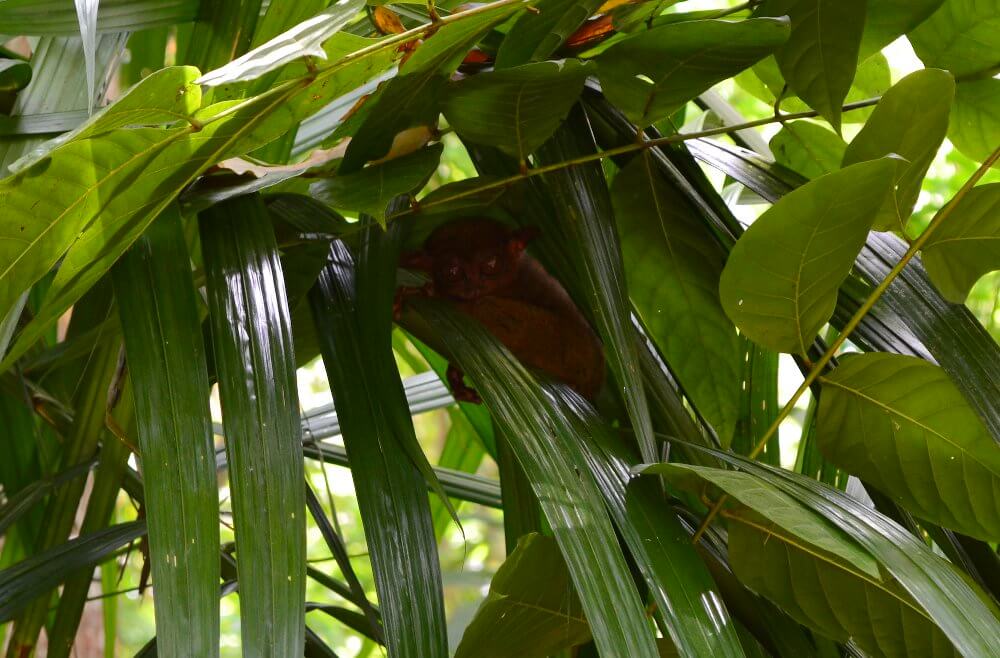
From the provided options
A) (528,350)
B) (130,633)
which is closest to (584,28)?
(528,350)

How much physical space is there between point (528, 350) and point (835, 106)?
478mm

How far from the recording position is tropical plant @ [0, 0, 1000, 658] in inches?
14.9

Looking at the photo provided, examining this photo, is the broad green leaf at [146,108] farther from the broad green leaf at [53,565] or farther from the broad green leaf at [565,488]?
the broad green leaf at [53,565]

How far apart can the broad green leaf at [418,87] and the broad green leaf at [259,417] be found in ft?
0.22

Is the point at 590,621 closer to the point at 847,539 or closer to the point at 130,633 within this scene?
the point at 847,539

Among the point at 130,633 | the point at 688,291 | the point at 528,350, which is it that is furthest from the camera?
the point at 130,633

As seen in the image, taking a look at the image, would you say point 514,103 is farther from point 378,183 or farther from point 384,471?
point 384,471

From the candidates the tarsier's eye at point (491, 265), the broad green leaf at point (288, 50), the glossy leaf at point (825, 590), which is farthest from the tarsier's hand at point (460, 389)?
the broad green leaf at point (288, 50)

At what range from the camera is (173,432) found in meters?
0.39

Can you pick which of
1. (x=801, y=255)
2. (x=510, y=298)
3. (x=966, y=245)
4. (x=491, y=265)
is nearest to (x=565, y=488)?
(x=801, y=255)

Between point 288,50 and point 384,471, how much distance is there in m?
0.23

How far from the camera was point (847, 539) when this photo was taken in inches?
14.9

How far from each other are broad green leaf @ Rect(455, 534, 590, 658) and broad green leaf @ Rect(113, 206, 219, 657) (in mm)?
139

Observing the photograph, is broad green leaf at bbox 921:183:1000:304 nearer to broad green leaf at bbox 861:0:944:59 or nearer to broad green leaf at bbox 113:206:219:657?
broad green leaf at bbox 861:0:944:59
